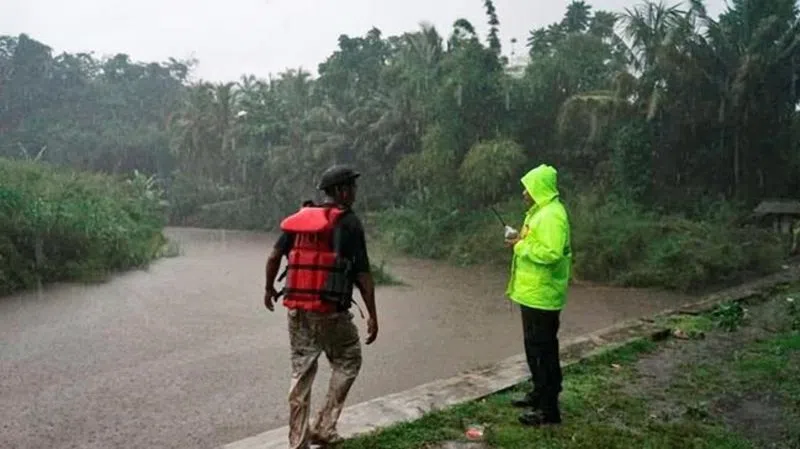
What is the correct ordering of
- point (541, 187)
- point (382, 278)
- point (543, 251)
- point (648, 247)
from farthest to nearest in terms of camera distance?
point (648, 247) < point (382, 278) < point (541, 187) < point (543, 251)

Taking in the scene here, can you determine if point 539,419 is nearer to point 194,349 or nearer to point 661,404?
point 661,404

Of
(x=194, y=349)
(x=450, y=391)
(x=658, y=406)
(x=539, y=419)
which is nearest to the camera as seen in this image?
(x=539, y=419)

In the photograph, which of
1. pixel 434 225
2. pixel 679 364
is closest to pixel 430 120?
pixel 434 225

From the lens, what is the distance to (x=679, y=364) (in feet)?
18.8

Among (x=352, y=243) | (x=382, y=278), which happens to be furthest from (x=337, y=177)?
(x=382, y=278)

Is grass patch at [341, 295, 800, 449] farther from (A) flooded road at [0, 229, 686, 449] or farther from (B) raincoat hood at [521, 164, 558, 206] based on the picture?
(A) flooded road at [0, 229, 686, 449]

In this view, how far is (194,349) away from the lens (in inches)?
314

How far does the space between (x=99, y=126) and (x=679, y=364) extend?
3774cm

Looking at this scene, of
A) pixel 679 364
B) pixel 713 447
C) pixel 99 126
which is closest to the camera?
pixel 713 447

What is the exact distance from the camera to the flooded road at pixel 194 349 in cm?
519

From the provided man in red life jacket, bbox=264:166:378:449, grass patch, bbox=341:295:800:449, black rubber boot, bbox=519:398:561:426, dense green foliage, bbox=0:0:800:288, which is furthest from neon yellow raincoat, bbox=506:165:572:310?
dense green foliage, bbox=0:0:800:288

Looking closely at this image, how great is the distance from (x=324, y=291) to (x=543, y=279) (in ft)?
3.90

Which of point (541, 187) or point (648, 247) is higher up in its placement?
point (541, 187)

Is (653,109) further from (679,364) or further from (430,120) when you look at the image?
(679,364)
